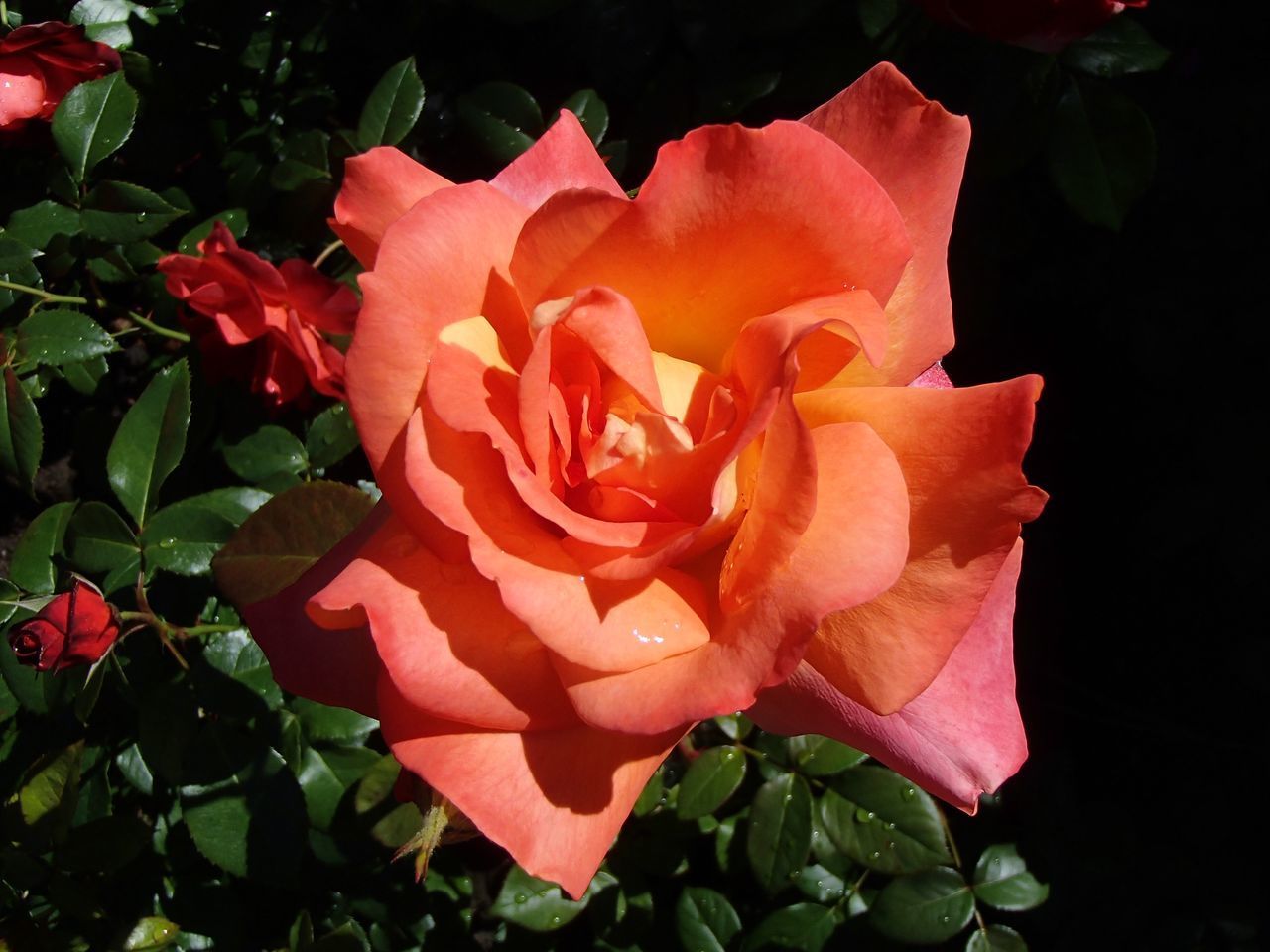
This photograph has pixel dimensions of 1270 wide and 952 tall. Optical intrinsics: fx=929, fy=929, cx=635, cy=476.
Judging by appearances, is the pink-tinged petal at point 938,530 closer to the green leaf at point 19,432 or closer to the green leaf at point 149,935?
the green leaf at point 149,935

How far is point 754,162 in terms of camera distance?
0.54 m

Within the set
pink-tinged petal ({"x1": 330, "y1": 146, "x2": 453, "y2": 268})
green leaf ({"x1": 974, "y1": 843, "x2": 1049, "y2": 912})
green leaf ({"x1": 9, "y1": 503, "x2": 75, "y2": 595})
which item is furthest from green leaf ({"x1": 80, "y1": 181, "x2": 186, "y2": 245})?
green leaf ({"x1": 974, "y1": 843, "x2": 1049, "y2": 912})

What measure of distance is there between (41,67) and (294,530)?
0.86 m

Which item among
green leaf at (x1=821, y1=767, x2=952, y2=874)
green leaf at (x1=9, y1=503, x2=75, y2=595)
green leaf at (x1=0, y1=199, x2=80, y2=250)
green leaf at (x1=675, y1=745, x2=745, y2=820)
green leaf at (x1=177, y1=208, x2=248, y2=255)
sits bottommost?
green leaf at (x1=821, y1=767, x2=952, y2=874)

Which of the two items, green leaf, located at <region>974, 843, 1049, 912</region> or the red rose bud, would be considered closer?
the red rose bud

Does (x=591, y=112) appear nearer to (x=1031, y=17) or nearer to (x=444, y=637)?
(x=1031, y=17)

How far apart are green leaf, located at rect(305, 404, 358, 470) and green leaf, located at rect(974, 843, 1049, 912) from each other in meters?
1.02

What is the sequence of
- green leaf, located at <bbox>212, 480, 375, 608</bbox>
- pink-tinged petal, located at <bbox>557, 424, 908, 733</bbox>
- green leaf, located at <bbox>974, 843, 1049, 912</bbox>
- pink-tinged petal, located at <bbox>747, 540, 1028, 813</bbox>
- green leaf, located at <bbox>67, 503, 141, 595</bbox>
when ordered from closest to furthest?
pink-tinged petal, located at <bbox>557, 424, 908, 733</bbox> < pink-tinged petal, located at <bbox>747, 540, 1028, 813</bbox> < green leaf, located at <bbox>212, 480, 375, 608</bbox> < green leaf, located at <bbox>67, 503, 141, 595</bbox> < green leaf, located at <bbox>974, 843, 1049, 912</bbox>

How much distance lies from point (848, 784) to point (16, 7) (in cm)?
170

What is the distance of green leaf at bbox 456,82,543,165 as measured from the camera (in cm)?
124

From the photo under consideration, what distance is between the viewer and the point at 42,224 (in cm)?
121

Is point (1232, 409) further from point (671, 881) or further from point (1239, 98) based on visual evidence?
point (671, 881)

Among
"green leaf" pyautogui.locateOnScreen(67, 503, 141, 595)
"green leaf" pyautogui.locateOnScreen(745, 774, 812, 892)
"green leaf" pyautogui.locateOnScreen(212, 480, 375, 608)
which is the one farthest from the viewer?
"green leaf" pyautogui.locateOnScreen(745, 774, 812, 892)

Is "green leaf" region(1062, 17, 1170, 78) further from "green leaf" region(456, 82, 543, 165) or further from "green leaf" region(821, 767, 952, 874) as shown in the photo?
"green leaf" region(821, 767, 952, 874)
